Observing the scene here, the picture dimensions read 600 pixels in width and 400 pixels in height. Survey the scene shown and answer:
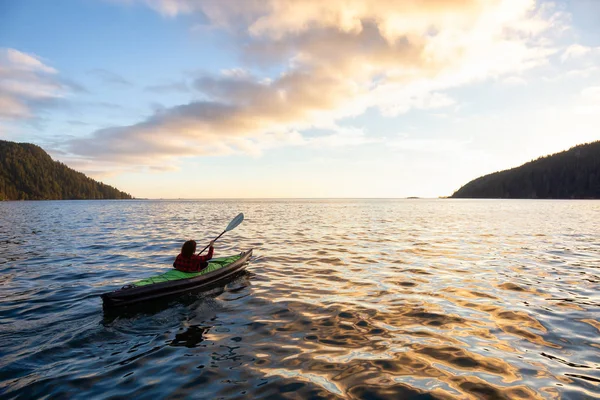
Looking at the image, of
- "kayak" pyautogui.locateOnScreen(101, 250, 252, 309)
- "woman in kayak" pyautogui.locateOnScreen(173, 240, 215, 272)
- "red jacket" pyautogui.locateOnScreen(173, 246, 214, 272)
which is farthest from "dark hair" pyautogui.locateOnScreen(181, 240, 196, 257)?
"kayak" pyautogui.locateOnScreen(101, 250, 252, 309)

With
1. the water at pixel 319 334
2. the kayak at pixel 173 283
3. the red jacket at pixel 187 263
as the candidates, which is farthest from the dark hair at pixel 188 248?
the water at pixel 319 334

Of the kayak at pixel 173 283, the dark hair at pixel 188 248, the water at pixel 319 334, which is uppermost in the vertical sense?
the dark hair at pixel 188 248

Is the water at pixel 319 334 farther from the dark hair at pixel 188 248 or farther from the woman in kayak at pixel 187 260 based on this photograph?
the dark hair at pixel 188 248

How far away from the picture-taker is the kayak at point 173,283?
937 cm

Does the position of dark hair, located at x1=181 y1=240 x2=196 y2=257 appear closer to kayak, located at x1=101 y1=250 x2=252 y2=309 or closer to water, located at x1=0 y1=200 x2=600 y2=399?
kayak, located at x1=101 y1=250 x2=252 y2=309

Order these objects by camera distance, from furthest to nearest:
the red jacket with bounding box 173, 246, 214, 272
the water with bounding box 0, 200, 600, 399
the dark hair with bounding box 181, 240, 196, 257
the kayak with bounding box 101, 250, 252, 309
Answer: the red jacket with bounding box 173, 246, 214, 272 → the dark hair with bounding box 181, 240, 196, 257 → the kayak with bounding box 101, 250, 252, 309 → the water with bounding box 0, 200, 600, 399

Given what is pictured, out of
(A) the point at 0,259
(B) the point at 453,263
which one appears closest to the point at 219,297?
(B) the point at 453,263

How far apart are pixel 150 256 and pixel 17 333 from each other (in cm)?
1105

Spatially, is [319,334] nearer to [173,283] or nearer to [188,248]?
[173,283]

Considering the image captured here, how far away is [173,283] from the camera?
10.7 m

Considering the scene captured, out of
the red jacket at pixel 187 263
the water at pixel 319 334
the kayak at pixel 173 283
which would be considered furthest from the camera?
the red jacket at pixel 187 263

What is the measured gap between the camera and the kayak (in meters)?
9.37

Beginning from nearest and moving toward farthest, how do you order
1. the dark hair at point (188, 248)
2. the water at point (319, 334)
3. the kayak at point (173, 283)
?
1. the water at point (319, 334)
2. the kayak at point (173, 283)
3. the dark hair at point (188, 248)

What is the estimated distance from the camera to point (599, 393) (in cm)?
534
